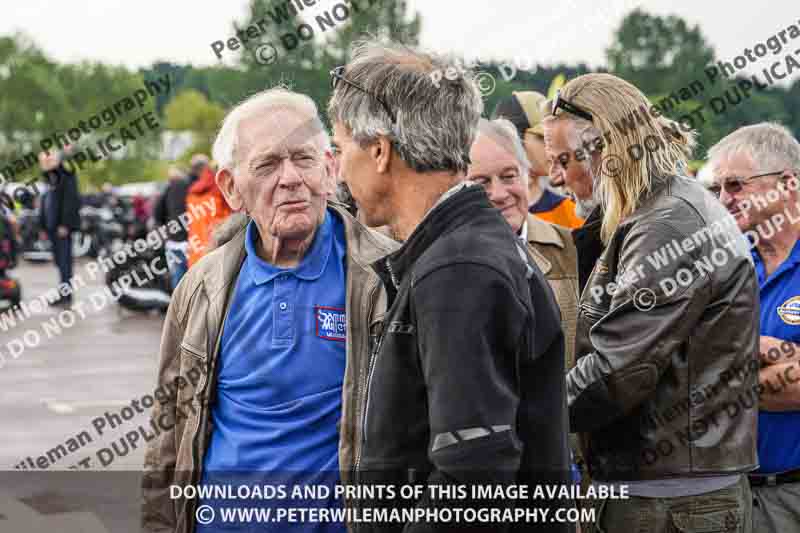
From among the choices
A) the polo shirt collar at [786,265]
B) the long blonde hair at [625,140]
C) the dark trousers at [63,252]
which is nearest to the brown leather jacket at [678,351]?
the long blonde hair at [625,140]

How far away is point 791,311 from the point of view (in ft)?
11.4

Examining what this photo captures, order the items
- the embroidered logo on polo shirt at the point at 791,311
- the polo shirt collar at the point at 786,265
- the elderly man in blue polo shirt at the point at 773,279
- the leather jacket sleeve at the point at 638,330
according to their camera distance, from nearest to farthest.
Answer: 1. the leather jacket sleeve at the point at 638,330
2. the elderly man in blue polo shirt at the point at 773,279
3. the embroidered logo on polo shirt at the point at 791,311
4. the polo shirt collar at the point at 786,265

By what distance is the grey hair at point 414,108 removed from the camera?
2221mm

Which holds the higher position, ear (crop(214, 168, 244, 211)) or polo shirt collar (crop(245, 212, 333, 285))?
ear (crop(214, 168, 244, 211))

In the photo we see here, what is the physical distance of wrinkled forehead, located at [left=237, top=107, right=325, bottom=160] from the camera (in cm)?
312

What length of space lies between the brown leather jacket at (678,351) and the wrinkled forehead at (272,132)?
102 centimetres

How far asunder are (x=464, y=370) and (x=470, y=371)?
12 mm

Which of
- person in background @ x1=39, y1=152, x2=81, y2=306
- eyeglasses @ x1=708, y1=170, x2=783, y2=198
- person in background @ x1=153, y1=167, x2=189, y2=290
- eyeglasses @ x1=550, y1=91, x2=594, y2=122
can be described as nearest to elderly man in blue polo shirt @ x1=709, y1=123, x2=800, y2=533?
eyeglasses @ x1=708, y1=170, x2=783, y2=198

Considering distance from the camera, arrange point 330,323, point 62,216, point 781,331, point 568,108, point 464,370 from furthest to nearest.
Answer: point 62,216
point 781,331
point 568,108
point 330,323
point 464,370

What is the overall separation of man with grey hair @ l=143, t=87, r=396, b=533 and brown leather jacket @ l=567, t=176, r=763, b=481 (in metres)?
0.66

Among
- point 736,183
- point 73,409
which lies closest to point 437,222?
point 736,183

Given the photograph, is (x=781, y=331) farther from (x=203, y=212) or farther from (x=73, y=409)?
(x=203, y=212)

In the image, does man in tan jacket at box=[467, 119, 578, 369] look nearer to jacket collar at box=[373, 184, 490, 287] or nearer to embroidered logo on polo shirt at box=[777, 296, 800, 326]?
embroidered logo on polo shirt at box=[777, 296, 800, 326]

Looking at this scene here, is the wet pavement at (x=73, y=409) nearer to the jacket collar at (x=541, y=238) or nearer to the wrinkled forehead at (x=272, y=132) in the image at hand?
the jacket collar at (x=541, y=238)
